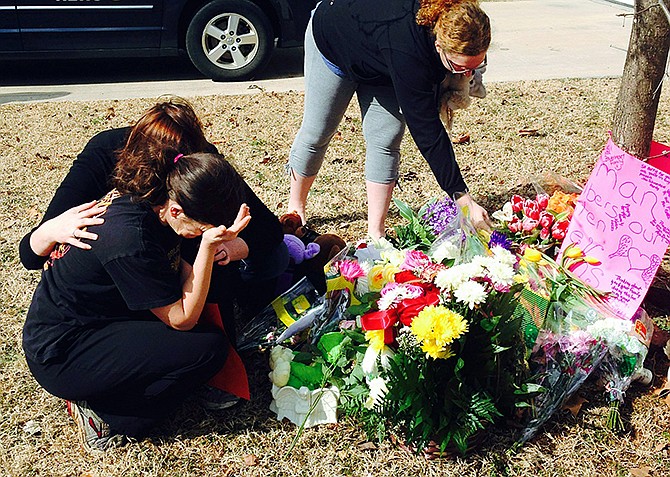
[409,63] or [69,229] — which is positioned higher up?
[409,63]

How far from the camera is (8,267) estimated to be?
3.56 metres

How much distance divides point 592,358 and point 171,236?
4.84ft

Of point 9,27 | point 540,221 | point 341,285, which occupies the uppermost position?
point 540,221

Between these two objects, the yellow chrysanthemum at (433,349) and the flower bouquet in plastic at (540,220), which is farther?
the flower bouquet in plastic at (540,220)

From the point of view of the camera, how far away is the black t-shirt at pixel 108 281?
7.23 ft

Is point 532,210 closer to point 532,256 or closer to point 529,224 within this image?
point 529,224

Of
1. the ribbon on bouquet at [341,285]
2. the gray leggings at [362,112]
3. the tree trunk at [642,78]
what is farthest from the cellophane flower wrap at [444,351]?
the tree trunk at [642,78]

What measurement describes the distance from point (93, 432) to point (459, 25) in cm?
187

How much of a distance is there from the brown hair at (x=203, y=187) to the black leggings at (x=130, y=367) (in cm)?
43

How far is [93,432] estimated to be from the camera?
2.47 m

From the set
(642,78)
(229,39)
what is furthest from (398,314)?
(229,39)

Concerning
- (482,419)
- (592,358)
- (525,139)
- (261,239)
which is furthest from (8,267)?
(525,139)

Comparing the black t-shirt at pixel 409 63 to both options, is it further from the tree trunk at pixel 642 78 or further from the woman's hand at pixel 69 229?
the woman's hand at pixel 69 229

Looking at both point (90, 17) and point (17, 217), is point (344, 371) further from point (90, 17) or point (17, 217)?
point (90, 17)
